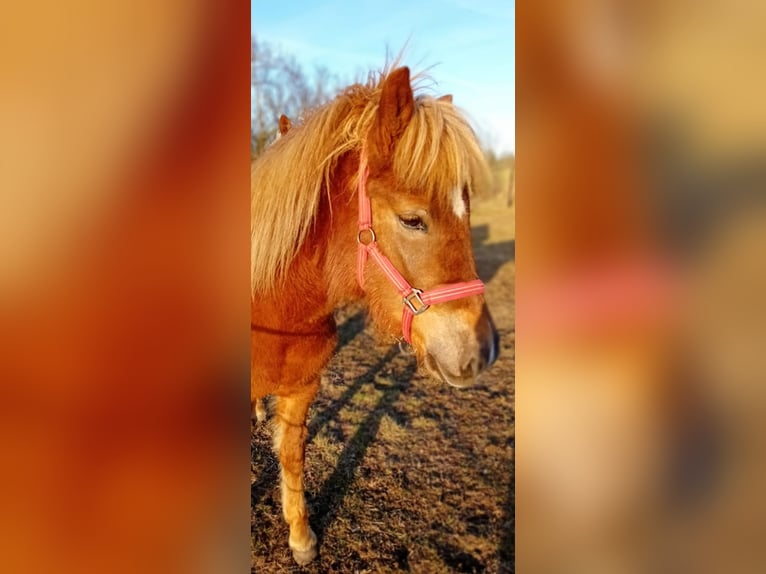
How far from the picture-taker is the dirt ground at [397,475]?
1.79m

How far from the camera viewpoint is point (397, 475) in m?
2.24

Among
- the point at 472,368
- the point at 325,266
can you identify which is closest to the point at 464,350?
the point at 472,368

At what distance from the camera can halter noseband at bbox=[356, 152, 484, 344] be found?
4.19 feet

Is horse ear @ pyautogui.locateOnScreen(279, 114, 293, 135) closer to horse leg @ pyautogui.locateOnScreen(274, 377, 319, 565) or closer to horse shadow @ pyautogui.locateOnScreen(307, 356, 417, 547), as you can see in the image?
horse leg @ pyautogui.locateOnScreen(274, 377, 319, 565)

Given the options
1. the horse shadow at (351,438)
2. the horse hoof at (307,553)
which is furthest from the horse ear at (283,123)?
the horse hoof at (307,553)

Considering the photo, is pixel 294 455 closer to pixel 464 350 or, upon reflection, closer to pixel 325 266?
pixel 325 266
